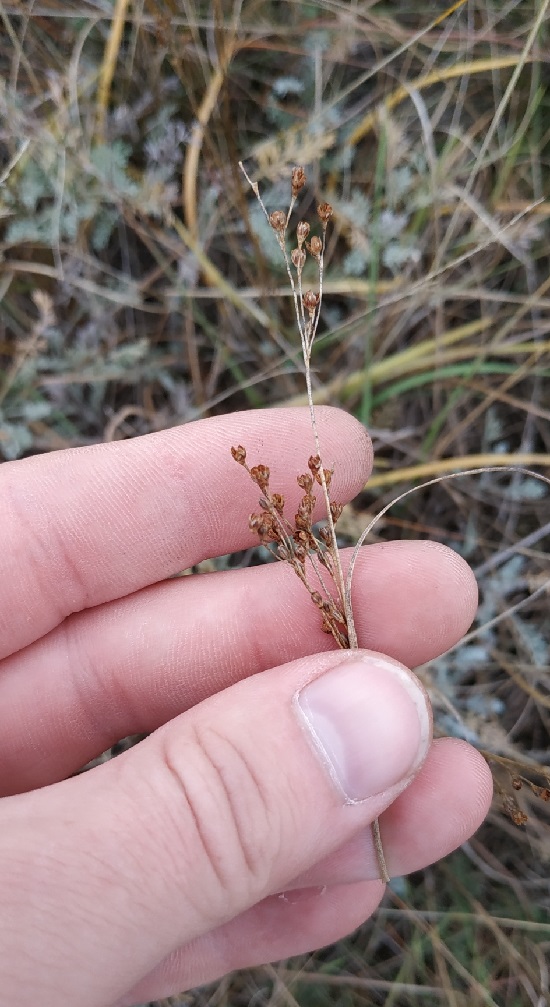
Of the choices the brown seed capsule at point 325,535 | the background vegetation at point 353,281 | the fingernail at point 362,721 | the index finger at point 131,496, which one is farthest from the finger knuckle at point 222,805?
the background vegetation at point 353,281

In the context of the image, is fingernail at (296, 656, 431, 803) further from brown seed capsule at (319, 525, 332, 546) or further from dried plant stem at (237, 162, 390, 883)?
brown seed capsule at (319, 525, 332, 546)

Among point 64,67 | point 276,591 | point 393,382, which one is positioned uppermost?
point 64,67

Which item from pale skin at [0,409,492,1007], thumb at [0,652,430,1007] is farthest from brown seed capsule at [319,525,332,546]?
thumb at [0,652,430,1007]

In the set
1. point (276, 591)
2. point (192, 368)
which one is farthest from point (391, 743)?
point (192, 368)

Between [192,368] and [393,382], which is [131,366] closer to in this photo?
[192,368]

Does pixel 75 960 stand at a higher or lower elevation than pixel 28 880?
lower

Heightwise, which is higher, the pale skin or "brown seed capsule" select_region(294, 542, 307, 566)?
→ "brown seed capsule" select_region(294, 542, 307, 566)

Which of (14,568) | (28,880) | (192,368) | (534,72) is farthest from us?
(192,368)
